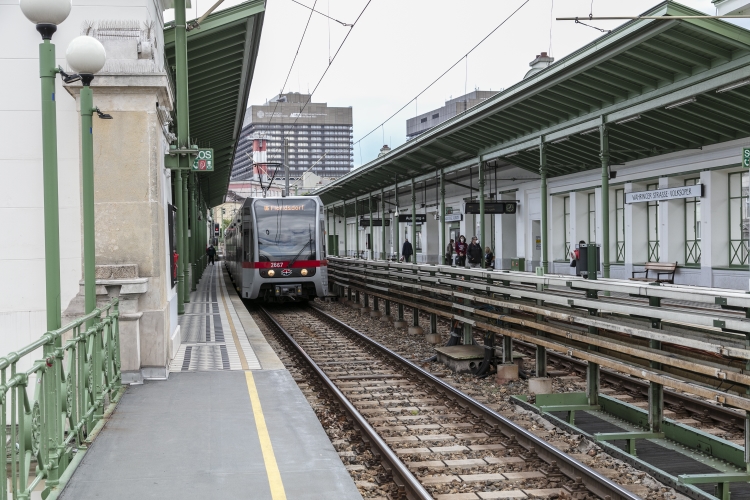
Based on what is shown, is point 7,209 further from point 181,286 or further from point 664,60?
point 664,60

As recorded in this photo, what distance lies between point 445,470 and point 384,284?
40.5 ft

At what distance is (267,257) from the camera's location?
20.0 meters

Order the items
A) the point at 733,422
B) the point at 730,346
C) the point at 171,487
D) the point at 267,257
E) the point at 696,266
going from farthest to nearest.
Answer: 1. the point at 696,266
2. the point at 267,257
3. the point at 733,422
4. the point at 730,346
5. the point at 171,487

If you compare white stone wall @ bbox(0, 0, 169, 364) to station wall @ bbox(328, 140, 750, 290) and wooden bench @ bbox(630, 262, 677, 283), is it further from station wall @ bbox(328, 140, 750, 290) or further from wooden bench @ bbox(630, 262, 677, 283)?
wooden bench @ bbox(630, 262, 677, 283)

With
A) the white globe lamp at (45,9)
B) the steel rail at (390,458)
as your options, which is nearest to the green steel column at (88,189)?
the white globe lamp at (45,9)

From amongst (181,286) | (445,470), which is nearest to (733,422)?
(445,470)

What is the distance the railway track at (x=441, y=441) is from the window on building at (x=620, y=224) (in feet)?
53.1

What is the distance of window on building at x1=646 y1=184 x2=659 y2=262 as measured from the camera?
24672 millimetres

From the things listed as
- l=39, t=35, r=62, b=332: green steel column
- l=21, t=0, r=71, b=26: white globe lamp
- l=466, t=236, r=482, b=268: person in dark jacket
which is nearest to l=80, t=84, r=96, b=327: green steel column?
l=39, t=35, r=62, b=332: green steel column

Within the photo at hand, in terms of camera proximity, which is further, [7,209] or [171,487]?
[7,209]

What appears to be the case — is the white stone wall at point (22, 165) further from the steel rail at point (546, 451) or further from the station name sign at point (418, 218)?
the station name sign at point (418, 218)

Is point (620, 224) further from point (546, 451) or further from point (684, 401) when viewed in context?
point (546, 451)

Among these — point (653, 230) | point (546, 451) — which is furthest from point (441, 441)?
point (653, 230)

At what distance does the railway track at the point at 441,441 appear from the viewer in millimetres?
5965
